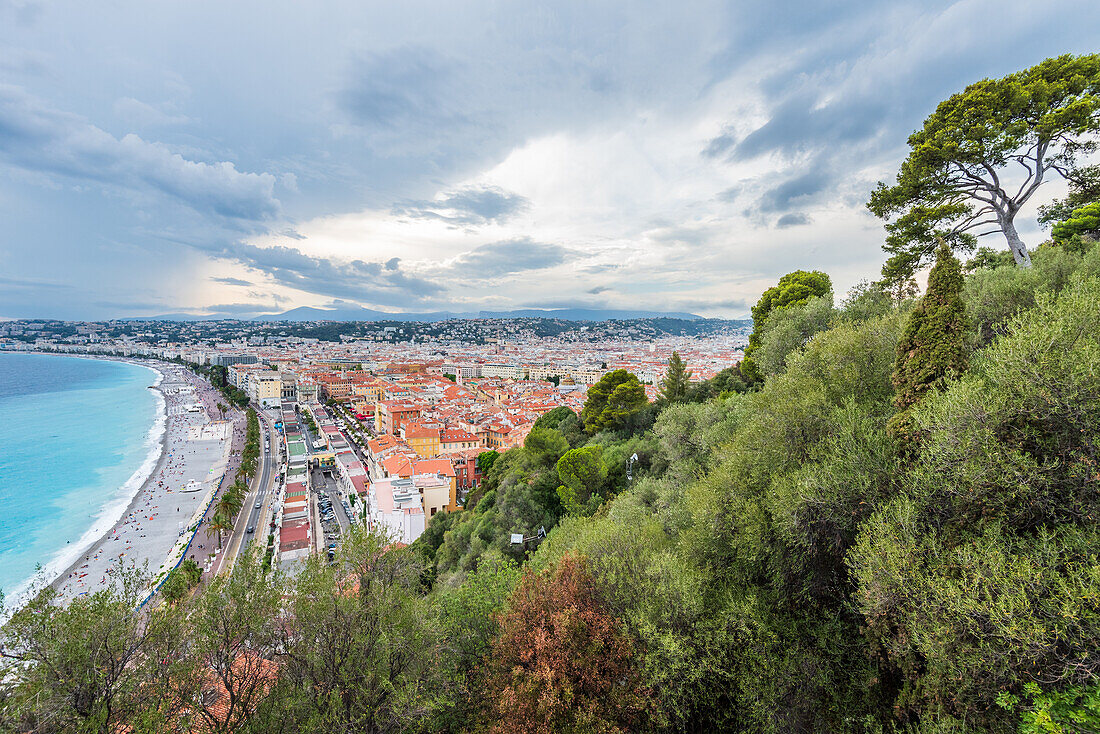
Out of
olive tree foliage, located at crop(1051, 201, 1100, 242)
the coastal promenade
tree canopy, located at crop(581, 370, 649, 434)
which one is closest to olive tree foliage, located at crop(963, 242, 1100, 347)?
olive tree foliage, located at crop(1051, 201, 1100, 242)

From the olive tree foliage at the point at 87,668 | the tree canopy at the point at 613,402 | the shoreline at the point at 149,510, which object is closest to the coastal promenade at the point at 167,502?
the shoreline at the point at 149,510

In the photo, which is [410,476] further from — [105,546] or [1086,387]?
[1086,387]

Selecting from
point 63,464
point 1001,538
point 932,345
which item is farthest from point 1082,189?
point 63,464

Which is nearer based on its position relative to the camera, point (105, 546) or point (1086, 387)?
point (1086, 387)

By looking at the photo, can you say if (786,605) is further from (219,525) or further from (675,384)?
(219,525)

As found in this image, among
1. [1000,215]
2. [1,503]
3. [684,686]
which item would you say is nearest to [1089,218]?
[1000,215]

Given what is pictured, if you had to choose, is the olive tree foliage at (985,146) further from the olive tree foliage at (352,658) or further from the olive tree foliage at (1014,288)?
the olive tree foliage at (352,658)

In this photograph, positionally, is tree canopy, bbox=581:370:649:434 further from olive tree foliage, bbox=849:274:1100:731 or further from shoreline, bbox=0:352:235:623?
shoreline, bbox=0:352:235:623
